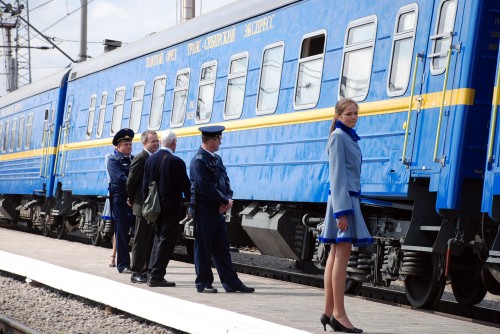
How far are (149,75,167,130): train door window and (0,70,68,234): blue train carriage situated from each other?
22.5 feet

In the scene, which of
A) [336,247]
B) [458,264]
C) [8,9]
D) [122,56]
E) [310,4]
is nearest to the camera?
[336,247]

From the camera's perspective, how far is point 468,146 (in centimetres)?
995

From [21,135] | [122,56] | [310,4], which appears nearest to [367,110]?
[310,4]

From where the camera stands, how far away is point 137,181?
12.4 meters

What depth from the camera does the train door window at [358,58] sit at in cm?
1180

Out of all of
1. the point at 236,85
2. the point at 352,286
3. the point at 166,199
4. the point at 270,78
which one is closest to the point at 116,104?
the point at 236,85

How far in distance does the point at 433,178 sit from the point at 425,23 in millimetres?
1675

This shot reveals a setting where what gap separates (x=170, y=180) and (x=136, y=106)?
8.11 metres

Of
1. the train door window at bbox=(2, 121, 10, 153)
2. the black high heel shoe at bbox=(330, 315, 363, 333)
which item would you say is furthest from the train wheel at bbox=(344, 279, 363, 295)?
the train door window at bbox=(2, 121, 10, 153)

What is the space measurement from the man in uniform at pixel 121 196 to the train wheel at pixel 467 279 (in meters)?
4.06

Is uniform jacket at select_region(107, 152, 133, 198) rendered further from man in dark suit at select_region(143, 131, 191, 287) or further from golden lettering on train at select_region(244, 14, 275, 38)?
golden lettering on train at select_region(244, 14, 275, 38)

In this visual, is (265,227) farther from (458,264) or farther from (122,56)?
(122,56)

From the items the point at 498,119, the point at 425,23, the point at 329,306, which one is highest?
the point at 425,23

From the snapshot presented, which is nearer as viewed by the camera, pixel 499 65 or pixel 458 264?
pixel 499 65
